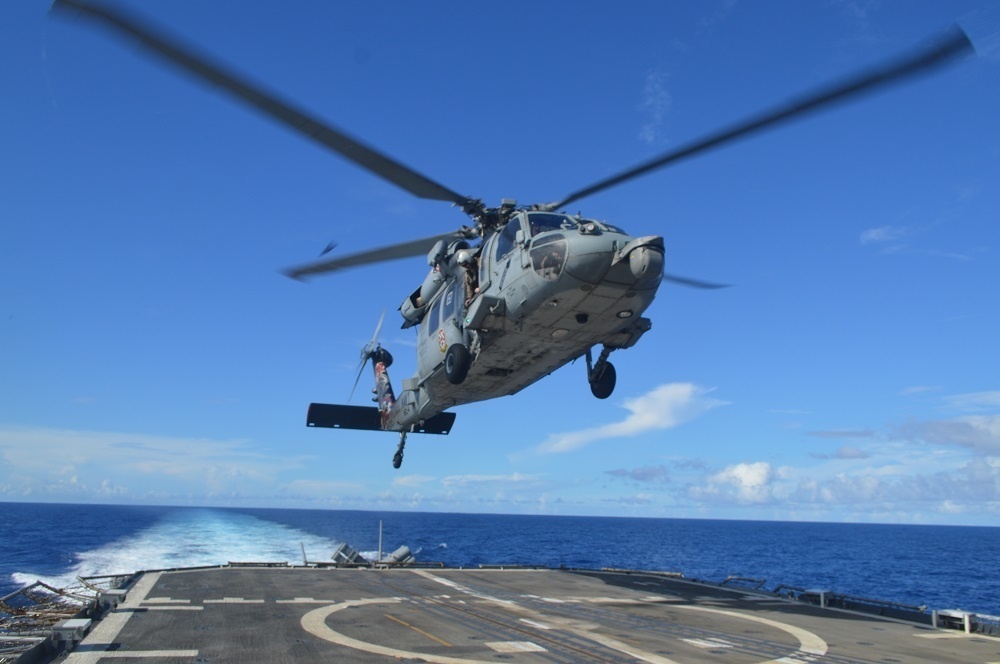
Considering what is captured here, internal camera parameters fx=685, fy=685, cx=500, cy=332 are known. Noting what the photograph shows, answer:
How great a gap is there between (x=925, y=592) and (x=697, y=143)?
6172cm

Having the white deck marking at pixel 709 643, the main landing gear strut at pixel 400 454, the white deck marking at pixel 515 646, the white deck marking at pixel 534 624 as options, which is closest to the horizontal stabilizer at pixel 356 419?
the main landing gear strut at pixel 400 454

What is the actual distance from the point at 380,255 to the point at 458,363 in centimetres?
358

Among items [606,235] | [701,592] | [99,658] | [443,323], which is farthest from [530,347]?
[701,592]

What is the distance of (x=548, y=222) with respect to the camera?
15.3m

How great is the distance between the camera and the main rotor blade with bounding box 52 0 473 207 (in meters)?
9.13

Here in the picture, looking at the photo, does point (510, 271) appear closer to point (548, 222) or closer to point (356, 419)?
point (548, 222)

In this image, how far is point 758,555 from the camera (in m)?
102

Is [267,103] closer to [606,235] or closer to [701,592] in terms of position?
[606,235]

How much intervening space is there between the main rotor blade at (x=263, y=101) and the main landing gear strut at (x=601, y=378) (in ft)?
19.1

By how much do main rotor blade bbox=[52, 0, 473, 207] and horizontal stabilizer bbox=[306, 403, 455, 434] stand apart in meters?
10.9

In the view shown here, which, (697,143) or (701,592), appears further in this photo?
(701,592)

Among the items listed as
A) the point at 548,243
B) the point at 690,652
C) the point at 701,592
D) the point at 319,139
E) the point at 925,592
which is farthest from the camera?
the point at 925,592

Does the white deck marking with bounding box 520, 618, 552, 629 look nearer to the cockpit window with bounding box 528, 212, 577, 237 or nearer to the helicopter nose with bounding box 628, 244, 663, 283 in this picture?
the helicopter nose with bounding box 628, 244, 663, 283

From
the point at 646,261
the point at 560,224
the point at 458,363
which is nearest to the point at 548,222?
the point at 560,224
